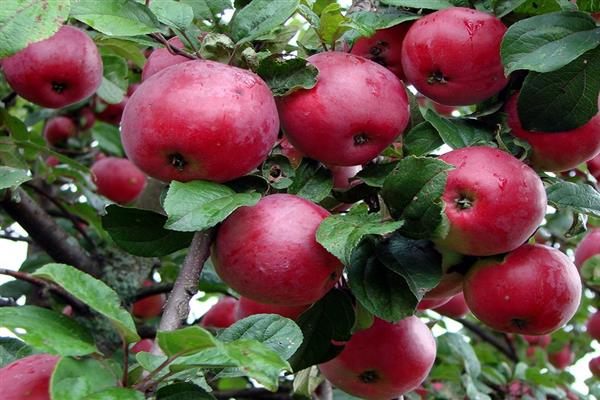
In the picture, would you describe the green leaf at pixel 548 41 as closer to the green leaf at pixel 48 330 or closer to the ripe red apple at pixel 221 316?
the green leaf at pixel 48 330

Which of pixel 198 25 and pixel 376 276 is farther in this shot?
pixel 198 25

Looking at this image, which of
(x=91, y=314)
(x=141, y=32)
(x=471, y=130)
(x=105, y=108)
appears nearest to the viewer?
(x=141, y=32)

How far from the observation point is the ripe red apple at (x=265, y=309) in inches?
45.7

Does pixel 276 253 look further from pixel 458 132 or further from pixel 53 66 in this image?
pixel 53 66

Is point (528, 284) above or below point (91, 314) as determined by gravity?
above

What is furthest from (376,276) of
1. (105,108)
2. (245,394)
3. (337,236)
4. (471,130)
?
(105,108)

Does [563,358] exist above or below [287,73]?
below

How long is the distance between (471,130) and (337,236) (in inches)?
12.6

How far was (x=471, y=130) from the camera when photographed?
1.12m

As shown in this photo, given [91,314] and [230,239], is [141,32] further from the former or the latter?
[91,314]

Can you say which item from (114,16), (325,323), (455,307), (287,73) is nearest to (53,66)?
(114,16)

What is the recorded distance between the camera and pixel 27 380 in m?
0.82

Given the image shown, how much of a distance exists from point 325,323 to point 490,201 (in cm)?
29

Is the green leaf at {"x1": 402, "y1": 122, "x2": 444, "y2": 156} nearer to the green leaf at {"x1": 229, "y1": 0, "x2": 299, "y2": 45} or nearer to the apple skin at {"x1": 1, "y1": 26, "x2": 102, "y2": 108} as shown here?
the green leaf at {"x1": 229, "y1": 0, "x2": 299, "y2": 45}
